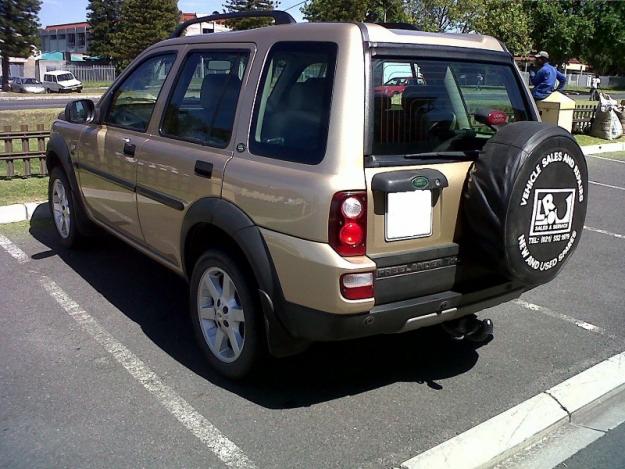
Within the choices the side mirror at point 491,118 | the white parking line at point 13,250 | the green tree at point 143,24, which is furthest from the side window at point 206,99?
the green tree at point 143,24

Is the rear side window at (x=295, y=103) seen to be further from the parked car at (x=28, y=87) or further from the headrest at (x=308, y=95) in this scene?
the parked car at (x=28, y=87)

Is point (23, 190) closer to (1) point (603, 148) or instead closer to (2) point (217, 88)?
(2) point (217, 88)

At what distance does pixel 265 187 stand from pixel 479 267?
3.91 feet

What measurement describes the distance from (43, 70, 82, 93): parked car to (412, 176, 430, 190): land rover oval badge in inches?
1753

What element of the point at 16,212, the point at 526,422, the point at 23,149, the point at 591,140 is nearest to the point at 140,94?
the point at 16,212

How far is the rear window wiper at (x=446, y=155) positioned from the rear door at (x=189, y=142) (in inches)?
39.9

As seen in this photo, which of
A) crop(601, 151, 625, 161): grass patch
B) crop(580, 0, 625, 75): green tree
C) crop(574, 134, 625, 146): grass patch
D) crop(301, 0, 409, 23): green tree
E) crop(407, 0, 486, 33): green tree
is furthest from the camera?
crop(580, 0, 625, 75): green tree

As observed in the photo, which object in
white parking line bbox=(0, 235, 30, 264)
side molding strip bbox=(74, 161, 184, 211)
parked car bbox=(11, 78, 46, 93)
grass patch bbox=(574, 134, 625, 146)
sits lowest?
white parking line bbox=(0, 235, 30, 264)

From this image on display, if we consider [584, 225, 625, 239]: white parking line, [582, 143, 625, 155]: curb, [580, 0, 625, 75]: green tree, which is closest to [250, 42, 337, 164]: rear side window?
[584, 225, 625, 239]: white parking line

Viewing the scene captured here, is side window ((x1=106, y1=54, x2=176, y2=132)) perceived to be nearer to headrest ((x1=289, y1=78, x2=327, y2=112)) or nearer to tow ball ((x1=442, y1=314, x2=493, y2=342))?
headrest ((x1=289, y1=78, x2=327, y2=112))

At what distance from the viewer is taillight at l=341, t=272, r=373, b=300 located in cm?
287

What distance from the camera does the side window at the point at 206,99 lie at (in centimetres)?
361

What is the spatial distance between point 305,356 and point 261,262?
44.6 inches

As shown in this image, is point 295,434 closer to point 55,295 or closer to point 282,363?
point 282,363
